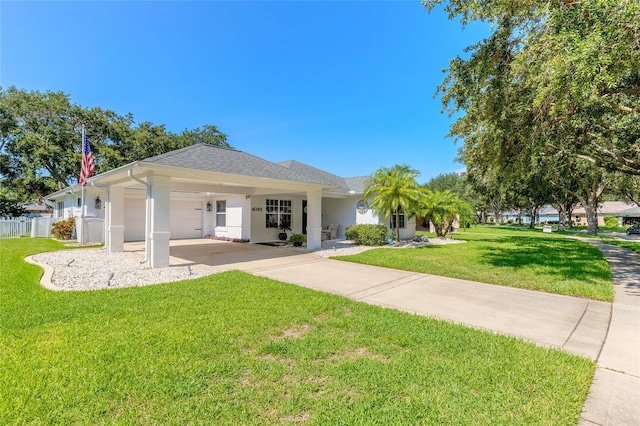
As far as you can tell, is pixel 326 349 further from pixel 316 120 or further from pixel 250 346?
pixel 316 120

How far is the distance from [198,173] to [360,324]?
702 centimetres

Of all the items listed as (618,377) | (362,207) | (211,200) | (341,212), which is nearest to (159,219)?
(618,377)

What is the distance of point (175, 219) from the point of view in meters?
18.1

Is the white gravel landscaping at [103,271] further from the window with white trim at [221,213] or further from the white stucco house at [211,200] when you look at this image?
the window with white trim at [221,213]

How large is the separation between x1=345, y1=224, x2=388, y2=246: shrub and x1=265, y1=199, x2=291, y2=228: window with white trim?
14.9 ft

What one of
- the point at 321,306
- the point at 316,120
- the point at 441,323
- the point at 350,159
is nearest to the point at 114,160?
the point at 316,120

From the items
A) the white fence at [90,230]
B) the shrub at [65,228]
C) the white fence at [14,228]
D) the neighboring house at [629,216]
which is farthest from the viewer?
the neighboring house at [629,216]

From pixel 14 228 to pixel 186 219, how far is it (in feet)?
31.8

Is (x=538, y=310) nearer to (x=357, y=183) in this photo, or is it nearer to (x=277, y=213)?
(x=277, y=213)

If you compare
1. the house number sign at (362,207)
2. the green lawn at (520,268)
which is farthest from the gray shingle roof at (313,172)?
the green lawn at (520,268)

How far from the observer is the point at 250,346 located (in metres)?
3.67

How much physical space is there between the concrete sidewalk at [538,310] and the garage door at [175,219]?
34.7ft

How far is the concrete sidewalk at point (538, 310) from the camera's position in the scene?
2.86 meters

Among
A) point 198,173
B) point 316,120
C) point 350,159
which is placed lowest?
point 198,173
